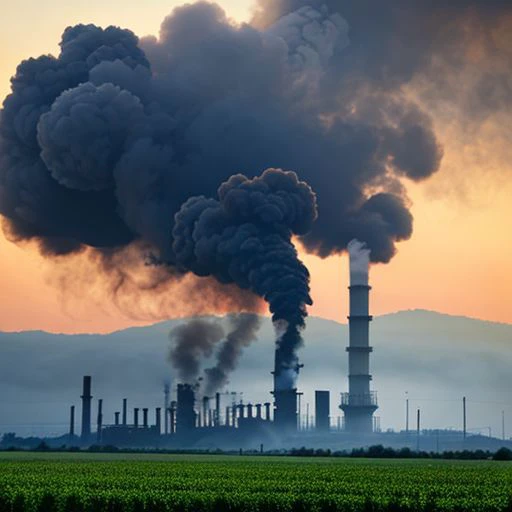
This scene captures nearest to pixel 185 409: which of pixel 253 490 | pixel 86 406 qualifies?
pixel 86 406

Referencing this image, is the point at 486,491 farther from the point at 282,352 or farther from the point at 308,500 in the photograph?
the point at 282,352

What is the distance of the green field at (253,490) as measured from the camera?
48.4 meters

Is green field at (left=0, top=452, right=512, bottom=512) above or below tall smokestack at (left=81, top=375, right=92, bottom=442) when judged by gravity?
below

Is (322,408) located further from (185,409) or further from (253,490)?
(253,490)

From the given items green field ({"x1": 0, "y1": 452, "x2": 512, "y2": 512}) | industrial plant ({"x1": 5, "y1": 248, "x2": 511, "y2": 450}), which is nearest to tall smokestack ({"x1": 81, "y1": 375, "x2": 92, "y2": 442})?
industrial plant ({"x1": 5, "y1": 248, "x2": 511, "y2": 450})

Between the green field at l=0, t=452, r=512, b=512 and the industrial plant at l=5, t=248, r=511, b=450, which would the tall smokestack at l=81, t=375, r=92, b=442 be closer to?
the industrial plant at l=5, t=248, r=511, b=450

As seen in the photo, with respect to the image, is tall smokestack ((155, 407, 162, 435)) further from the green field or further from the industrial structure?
the green field

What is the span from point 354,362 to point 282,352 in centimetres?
2637

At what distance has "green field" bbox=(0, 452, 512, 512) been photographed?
48438 millimetres

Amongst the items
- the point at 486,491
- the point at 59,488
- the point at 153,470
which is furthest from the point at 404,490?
the point at 153,470

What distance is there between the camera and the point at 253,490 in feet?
183

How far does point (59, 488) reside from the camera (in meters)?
55.7

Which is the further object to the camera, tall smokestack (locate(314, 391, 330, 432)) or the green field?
tall smokestack (locate(314, 391, 330, 432))

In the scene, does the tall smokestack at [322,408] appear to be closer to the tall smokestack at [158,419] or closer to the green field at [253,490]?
the tall smokestack at [158,419]
